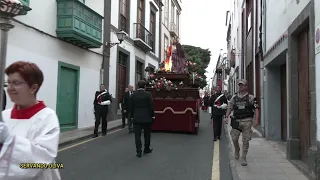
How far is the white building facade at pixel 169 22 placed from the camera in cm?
2952

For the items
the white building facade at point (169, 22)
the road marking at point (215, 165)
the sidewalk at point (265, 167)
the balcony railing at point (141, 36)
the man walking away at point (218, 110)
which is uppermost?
the white building facade at point (169, 22)

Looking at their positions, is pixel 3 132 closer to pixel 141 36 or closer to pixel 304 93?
pixel 304 93

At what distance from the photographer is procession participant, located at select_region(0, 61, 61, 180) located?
1.87 m

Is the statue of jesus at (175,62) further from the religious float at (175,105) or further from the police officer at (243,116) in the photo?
the police officer at (243,116)

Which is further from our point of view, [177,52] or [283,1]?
[177,52]

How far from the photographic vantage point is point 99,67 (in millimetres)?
14961

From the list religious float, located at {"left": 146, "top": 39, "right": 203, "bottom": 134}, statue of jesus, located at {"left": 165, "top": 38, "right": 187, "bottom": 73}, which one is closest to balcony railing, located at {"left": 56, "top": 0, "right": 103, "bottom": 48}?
religious float, located at {"left": 146, "top": 39, "right": 203, "bottom": 134}

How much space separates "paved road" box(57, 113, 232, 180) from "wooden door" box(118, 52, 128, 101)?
8.31m

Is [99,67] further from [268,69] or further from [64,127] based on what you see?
[268,69]

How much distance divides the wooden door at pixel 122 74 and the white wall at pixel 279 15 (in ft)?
32.6

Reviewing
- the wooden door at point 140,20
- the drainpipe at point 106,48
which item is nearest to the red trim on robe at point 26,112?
the drainpipe at point 106,48

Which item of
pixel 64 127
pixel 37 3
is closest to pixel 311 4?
pixel 37 3

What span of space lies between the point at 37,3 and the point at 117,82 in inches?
303

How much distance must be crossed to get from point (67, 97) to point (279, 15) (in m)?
8.05
